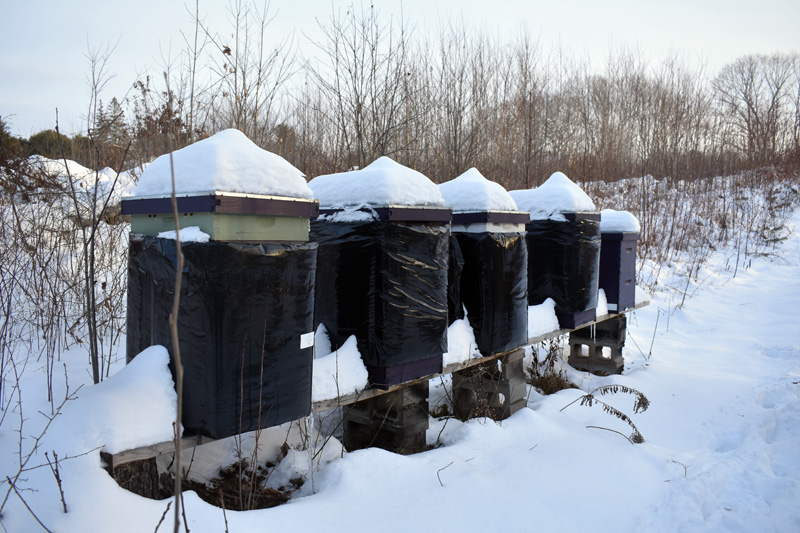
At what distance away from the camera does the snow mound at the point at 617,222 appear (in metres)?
6.03

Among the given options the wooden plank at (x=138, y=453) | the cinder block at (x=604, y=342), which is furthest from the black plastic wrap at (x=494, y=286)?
the cinder block at (x=604, y=342)

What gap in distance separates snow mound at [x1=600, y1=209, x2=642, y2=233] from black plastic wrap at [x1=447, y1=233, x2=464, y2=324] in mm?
2779

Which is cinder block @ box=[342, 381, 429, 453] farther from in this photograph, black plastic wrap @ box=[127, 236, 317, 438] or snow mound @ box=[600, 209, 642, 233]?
snow mound @ box=[600, 209, 642, 233]

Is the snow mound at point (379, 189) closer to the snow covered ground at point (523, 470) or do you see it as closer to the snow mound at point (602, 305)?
the snow covered ground at point (523, 470)

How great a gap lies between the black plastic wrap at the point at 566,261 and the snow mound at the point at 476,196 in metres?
1.12

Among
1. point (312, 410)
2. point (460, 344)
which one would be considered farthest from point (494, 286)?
point (312, 410)

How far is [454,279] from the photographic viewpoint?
4.07 metres

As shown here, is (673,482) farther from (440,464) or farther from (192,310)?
(192,310)

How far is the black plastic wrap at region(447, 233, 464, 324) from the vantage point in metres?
4.03

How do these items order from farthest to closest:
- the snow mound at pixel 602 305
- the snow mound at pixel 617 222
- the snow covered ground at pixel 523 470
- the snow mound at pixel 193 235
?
the snow mound at pixel 617 222
the snow mound at pixel 602 305
the snow mound at pixel 193 235
the snow covered ground at pixel 523 470

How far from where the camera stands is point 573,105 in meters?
15.5

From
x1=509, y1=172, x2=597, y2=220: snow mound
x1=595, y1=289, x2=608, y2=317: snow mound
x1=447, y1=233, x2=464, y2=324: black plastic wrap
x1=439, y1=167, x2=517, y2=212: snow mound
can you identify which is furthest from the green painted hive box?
x1=595, y1=289, x2=608, y2=317: snow mound

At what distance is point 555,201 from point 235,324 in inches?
149

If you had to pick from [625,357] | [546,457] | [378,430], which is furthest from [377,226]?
[625,357]
